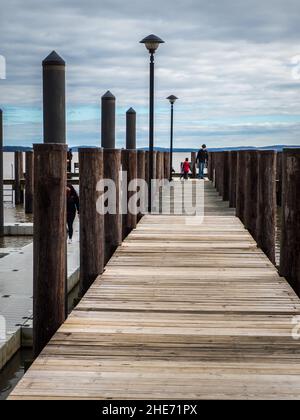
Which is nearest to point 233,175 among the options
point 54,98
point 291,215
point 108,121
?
point 54,98

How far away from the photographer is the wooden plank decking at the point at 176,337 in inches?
145

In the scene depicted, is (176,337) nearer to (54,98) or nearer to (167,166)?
(54,98)

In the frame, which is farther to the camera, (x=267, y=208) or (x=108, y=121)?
(x=108, y=121)

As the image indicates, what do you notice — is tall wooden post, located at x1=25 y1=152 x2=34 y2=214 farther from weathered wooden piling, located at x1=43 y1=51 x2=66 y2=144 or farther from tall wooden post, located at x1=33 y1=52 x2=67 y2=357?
tall wooden post, located at x1=33 y1=52 x2=67 y2=357

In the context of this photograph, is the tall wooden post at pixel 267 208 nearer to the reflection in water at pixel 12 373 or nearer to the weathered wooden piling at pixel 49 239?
the reflection in water at pixel 12 373

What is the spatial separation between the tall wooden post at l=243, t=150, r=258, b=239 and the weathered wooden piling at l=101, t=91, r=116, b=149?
40.5ft

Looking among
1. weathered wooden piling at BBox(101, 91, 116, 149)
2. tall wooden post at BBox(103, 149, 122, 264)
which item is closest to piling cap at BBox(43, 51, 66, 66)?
tall wooden post at BBox(103, 149, 122, 264)

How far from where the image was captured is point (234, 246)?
8.45 meters

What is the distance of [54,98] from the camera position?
11.2 m

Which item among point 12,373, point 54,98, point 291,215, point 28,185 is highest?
point 54,98

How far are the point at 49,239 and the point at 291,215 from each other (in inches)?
77.6
